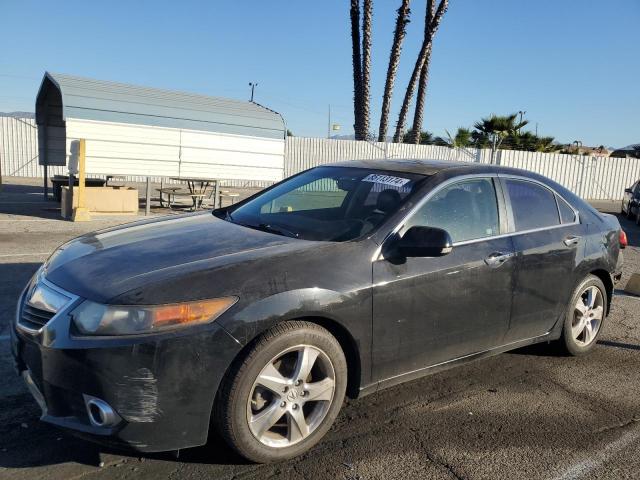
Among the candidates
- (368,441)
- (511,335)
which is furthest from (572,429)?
(368,441)

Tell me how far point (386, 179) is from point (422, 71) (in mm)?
23043

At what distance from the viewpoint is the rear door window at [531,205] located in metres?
4.30

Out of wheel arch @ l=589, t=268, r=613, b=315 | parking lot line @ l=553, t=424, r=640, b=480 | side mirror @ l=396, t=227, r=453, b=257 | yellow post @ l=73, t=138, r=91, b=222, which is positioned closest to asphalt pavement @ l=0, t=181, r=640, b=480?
parking lot line @ l=553, t=424, r=640, b=480

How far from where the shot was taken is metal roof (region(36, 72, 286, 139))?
1212cm

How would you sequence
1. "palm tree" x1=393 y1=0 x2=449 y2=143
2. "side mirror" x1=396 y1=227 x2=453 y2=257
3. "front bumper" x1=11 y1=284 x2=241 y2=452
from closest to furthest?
"front bumper" x1=11 y1=284 x2=241 y2=452 → "side mirror" x1=396 y1=227 x2=453 y2=257 → "palm tree" x1=393 y1=0 x2=449 y2=143

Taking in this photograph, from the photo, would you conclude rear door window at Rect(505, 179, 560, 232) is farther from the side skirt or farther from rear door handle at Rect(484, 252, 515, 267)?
the side skirt

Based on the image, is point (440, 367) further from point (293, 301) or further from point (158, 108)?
point (158, 108)

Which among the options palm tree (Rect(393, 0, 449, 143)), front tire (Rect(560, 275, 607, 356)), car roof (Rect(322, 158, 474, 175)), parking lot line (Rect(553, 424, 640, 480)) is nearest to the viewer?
parking lot line (Rect(553, 424, 640, 480))

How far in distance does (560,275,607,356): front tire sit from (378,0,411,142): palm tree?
1857cm

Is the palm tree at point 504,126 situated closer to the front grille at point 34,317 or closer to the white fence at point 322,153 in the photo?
the white fence at point 322,153

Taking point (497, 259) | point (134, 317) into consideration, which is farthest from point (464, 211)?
point (134, 317)

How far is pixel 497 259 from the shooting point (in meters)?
3.89

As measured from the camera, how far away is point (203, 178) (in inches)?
561

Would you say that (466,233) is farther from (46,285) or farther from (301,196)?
(46,285)
